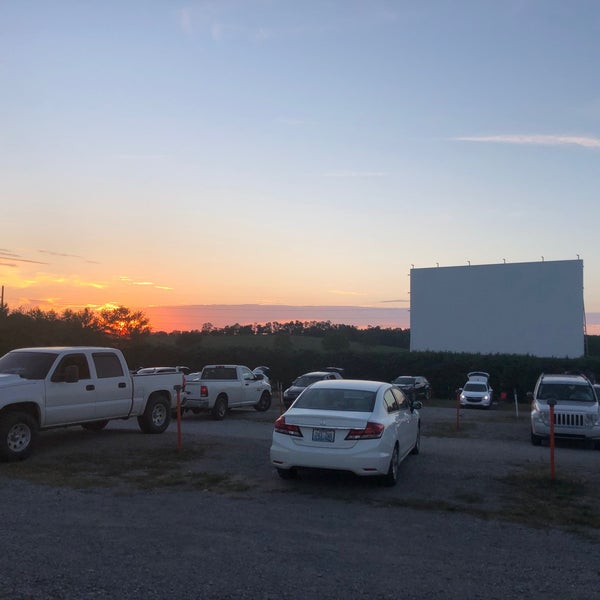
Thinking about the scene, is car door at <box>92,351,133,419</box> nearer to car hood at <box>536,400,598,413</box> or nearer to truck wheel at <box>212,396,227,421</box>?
truck wheel at <box>212,396,227,421</box>

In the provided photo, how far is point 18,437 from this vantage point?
41.8 feet

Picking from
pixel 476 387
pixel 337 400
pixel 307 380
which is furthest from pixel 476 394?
pixel 337 400

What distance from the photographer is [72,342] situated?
5131cm

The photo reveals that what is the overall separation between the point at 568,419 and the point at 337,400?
8.52 meters

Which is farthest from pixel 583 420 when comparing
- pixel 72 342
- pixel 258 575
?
pixel 72 342

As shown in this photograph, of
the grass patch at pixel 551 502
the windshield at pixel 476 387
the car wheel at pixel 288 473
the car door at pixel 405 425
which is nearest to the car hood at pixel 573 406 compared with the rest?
the car door at pixel 405 425

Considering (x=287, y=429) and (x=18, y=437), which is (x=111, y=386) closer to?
(x=18, y=437)

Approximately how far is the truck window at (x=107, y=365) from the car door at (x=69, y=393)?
334mm

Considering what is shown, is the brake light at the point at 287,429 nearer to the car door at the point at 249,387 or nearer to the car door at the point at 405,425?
the car door at the point at 405,425

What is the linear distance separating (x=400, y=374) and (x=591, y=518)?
37596mm

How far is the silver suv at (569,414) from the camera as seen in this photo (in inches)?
666

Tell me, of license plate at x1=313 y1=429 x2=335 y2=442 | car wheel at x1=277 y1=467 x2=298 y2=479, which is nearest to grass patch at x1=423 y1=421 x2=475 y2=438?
car wheel at x1=277 y1=467 x2=298 y2=479

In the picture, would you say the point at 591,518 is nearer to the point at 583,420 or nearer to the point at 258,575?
the point at 258,575

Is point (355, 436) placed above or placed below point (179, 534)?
above
